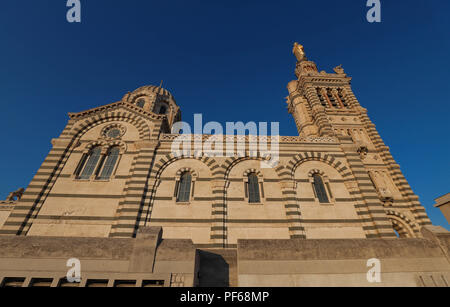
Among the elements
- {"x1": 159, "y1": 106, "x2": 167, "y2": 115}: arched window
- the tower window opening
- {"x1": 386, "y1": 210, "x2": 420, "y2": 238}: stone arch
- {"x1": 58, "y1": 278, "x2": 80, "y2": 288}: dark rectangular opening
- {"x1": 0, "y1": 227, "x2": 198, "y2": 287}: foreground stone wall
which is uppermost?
{"x1": 159, "y1": 106, "x2": 167, "y2": 115}: arched window

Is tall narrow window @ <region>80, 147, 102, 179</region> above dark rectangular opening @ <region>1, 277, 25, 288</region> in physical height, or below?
above

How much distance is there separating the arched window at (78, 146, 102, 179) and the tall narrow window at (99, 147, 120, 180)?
27.8 inches

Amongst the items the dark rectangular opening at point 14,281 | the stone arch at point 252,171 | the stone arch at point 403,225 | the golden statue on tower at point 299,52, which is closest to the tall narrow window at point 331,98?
the golden statue on tower at point 299,52

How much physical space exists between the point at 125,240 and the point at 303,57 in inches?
1289

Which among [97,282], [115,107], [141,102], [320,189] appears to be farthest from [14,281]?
[141,102]

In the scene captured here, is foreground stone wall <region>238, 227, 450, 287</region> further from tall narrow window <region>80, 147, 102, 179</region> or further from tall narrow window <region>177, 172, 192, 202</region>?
tall narrow window <region>80, 147, 102, 179</region>

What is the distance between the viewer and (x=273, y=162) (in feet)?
48.8

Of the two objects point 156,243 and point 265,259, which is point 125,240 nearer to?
point 156,243

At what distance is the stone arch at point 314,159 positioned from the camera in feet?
47.4

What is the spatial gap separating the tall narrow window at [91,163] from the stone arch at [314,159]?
44.2 ft

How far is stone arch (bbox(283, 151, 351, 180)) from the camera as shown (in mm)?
14453

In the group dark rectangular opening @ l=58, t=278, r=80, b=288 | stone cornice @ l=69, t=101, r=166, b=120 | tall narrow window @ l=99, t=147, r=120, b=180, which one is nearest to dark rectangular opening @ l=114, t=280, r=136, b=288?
dark rectangular opening @ l=58, t=278, r=80, b=288

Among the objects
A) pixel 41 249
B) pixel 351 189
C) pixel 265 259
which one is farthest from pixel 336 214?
pixel 41 249

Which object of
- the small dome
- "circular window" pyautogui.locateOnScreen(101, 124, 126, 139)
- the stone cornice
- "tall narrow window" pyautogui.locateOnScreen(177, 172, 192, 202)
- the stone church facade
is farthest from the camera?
the small dome
